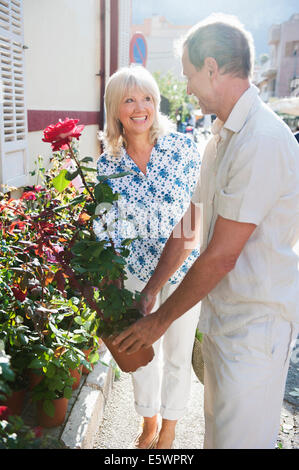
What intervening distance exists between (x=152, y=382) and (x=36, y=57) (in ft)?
11.6

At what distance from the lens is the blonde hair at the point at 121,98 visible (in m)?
2.28

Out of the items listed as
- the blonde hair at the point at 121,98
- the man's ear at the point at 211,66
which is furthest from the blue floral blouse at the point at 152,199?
the man's ear at the point at 211,66

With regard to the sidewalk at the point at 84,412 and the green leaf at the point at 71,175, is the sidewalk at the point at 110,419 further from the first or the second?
the green leaf at the point at 71,175

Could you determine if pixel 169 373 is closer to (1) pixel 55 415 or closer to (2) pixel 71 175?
(1) pixel 55 415

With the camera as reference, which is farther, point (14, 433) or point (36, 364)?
point (36, 364)

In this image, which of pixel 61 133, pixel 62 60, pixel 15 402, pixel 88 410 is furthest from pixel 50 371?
pixel 62 60

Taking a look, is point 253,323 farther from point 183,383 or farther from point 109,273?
point 183,383

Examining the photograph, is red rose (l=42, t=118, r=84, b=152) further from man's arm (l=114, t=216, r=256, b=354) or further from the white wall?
the white wall

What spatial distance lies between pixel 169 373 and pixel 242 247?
1.28 meters

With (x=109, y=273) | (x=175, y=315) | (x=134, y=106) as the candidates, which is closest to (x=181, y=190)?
(x=134, y=106)

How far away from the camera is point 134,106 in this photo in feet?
7.53

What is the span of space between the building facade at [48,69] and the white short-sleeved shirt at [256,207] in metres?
2.44

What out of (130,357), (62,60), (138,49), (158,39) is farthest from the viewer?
(158,39)

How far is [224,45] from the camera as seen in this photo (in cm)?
139
